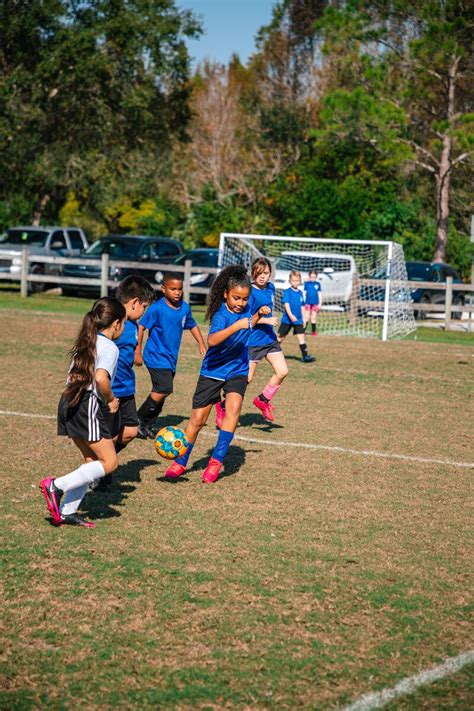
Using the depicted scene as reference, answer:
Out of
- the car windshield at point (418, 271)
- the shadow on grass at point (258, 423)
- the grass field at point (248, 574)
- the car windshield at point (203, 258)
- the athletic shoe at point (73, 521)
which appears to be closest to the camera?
the grass field at point (248, 574)

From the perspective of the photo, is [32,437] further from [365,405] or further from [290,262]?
[290,262]

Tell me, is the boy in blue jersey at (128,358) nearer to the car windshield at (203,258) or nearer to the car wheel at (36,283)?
the car windshield at (203,258)

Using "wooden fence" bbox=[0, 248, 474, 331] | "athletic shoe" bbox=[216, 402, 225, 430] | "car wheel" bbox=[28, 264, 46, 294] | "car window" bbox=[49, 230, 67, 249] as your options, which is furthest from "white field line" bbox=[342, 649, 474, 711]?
"car window" bbox=[49, 230, 67, 249]

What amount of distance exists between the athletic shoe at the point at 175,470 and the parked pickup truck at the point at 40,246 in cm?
2361

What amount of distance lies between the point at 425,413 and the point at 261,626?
770cm

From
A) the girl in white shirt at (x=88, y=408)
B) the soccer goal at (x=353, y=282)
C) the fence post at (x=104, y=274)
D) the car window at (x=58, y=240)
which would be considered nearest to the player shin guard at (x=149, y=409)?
the girl in white shirt at (x=88, y=408)

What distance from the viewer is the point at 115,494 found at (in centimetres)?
784

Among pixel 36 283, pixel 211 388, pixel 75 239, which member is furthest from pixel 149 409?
pixel 75 239

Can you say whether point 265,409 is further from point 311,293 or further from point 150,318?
point 311,293

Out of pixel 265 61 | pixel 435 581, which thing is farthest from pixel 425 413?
pixel 265 61

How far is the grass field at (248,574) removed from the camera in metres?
4.59

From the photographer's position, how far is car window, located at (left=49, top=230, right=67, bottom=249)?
33.2m

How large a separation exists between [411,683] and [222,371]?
13.9 feet

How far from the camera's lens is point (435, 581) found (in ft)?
19.8
